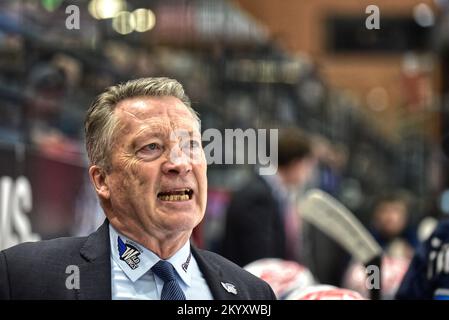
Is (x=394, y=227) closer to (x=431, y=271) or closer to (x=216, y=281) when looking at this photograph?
(x=431, y=271)

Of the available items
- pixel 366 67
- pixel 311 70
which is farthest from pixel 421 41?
pixel 366 67

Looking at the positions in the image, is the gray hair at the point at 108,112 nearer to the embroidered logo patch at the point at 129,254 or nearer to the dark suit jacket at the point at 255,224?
the embroidered logo patch at the point at 129,254

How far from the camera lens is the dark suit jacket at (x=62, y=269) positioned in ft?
5.18

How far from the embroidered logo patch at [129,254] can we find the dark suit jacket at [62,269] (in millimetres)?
23

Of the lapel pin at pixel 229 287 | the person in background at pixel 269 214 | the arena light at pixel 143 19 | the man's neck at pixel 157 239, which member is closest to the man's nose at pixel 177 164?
the man's neck at pixel 157 239

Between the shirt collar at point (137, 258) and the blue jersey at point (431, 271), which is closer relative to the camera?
the shirt collar at point (137, 258)

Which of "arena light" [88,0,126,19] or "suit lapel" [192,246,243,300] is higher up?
"arena light" [88,0,126,19]

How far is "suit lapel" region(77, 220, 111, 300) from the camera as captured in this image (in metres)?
1.58

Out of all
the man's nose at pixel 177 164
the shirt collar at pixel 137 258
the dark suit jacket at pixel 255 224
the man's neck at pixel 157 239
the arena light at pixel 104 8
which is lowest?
the dark suit jacket at pixel 255 224

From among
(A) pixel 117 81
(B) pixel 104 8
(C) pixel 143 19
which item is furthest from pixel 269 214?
(A) pixel 117 81

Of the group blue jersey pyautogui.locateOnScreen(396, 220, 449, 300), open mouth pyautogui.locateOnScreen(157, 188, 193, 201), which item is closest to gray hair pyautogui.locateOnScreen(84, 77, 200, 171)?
open mouth pyautogui.locateOnScreen(157, 188, 193, 201)

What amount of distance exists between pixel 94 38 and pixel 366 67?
17.0 meters

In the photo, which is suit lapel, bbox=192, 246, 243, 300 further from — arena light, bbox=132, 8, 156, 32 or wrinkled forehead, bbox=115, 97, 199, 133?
arena light, bbox=132, 8, 156, 32
